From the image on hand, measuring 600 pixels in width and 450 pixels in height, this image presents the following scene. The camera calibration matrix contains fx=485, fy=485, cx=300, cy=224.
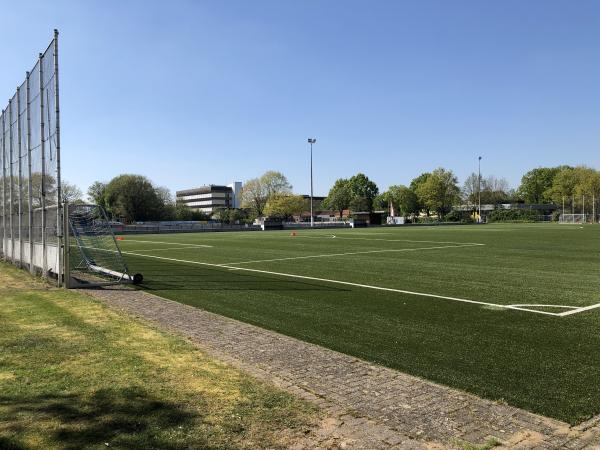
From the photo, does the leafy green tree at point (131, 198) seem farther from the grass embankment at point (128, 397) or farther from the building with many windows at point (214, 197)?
the grass embankment at point (128, 397)

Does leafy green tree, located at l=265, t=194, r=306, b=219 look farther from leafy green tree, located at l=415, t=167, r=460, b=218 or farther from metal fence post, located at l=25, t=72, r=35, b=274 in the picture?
metal fence post, located at l=25, t=72, r=35, b=274

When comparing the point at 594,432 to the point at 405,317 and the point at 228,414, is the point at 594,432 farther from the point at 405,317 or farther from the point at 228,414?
the point at 405,317

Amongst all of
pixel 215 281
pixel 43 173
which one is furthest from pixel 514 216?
pixel 43 173

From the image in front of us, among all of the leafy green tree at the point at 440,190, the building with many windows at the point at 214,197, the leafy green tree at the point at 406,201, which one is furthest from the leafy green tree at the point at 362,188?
the building with many windows at the point at 214,197

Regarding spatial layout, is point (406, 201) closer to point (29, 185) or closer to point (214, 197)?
point (214, 197)

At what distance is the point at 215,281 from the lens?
1230cm

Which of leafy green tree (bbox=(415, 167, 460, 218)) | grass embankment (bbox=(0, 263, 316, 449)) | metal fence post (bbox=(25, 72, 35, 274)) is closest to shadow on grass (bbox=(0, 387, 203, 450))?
grass embankment (bbox=(0, 263, 316, 449))

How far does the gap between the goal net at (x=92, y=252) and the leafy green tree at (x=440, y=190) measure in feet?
332

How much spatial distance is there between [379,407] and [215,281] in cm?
874

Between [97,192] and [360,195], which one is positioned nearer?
[97,192]

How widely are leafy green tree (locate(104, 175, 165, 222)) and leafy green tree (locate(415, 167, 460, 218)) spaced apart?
59972 mm

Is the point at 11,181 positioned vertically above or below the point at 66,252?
above

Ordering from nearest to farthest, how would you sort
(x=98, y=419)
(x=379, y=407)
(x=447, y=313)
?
(x=98, y=419)
(x=379, y=407)
(x=447, y=313)

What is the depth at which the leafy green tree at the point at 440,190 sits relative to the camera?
11119cm
